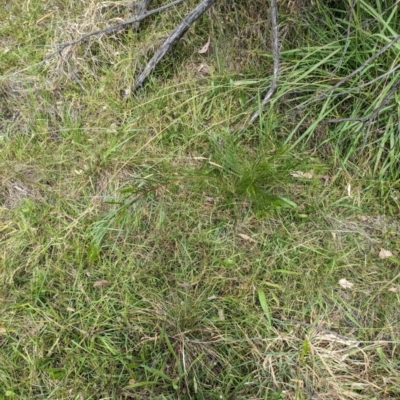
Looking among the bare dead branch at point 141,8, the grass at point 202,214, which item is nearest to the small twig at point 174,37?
the grass at point 202,214

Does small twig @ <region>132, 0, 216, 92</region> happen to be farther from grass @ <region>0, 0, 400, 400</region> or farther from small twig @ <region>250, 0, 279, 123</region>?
small twig @ <region>250, 0, 279, 123</region>

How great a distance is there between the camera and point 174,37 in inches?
89.0

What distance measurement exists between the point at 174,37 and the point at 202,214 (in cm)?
95

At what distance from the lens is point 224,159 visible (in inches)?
81.4

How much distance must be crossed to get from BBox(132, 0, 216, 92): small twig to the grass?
0.06 meters

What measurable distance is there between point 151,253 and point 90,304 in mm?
345

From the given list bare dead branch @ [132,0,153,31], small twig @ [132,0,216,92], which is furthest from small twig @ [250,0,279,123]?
bare dead branch @ [132,0,153,31]

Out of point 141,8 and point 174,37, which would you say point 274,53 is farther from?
point 141,8

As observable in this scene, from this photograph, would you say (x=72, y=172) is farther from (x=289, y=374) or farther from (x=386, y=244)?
(x=386, y=244)

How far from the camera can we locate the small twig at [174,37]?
2.17 meters

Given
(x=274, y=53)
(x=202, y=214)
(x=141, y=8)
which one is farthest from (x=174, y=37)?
(x=202, y=214)

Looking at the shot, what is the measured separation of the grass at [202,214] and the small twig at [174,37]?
58mm

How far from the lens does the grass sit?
1806 mm

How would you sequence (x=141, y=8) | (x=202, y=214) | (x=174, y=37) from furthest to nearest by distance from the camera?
(x=141, y=8) → (x=174, y=37) → (x=202, y=214)
